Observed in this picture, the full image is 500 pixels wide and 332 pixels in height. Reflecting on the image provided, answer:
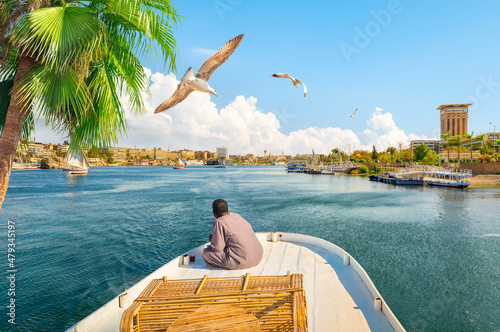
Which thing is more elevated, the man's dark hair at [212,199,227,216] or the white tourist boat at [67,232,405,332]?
the man's dark hair at [212,199,227,216]

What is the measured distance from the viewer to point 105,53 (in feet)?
11.7

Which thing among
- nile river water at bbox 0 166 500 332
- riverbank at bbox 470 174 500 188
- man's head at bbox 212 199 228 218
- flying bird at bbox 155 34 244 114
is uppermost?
flying bird at bbox 155 34 244 114

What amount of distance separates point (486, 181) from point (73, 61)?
69.5 metres

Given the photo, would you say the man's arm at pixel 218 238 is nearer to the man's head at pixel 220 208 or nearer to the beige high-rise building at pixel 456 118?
the man's head at pixel 220 208

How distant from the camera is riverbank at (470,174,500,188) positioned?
53606 mm

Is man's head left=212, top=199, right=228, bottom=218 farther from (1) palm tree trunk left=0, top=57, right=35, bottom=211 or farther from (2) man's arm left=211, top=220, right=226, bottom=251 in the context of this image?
(1) palm tree trunk left=0, top=57, right=35, bottom=211

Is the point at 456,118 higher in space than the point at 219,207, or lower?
higher

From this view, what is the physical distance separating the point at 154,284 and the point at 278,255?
128 inches

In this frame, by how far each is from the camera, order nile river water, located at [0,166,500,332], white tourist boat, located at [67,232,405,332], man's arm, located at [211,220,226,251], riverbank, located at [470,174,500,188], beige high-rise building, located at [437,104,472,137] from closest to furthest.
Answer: white tourist boat, located at [67,232,405,332] < man's arm, located at [211,220,226,251] < nile river water, located at [0,166,500,332] < riverbank, located at [470,174,500,188] < beige high-rise building, located at [437,104,472,137]

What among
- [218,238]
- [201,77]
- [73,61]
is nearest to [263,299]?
[218,238]

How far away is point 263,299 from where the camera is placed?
291cm

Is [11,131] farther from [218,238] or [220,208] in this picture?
[218,238]

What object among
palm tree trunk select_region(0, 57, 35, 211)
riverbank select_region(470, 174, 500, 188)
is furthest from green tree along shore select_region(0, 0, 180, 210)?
riverbank select_region(470, 174, 500, 188)

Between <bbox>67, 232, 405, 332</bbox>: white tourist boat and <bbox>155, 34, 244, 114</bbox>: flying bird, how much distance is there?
2969 millimetres
